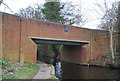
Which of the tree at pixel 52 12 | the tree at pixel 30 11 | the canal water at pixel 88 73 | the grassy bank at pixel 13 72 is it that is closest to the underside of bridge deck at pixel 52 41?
the canal water at pixel 88 73

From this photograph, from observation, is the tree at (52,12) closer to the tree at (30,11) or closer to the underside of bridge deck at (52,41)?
the tree at (30,11)

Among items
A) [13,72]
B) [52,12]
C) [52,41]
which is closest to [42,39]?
[52,41]

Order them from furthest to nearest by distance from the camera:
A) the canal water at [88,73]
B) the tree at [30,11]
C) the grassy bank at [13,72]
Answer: the tree at [30,11] < the canal water at [88,73] < the grassy bank at [13,72]

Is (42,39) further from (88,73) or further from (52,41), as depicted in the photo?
(88,73)

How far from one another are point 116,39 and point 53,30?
10.4 metres

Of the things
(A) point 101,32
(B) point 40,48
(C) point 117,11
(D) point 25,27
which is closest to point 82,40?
(A) point 101,32

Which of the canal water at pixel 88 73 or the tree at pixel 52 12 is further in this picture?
the tree at pixel 52 12

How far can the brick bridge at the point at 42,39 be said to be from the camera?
33.9 feet

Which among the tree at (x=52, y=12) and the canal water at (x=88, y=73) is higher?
the tree at (x=52, y=12)

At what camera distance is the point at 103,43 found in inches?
695

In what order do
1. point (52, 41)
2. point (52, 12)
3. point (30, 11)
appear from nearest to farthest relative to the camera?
1. point (52, 41)
2. point (52, 12)
3. point (30, 11)

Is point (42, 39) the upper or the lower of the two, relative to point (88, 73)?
upper

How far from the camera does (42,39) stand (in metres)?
13.1

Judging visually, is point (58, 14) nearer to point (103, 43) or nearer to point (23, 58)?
point (103, 43)
